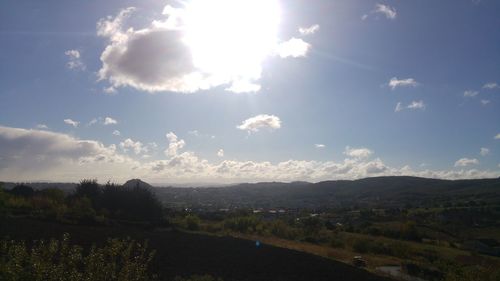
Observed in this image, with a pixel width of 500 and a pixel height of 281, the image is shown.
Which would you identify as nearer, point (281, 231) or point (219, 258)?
point (219, 258)

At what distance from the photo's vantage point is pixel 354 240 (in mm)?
37656

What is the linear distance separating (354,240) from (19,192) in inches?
1460

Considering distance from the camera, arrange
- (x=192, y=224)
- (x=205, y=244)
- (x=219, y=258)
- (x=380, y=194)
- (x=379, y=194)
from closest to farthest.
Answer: (x=219, y=258) → (x=205, y=244) → (x=192, y=224) → (x=380, y=194) → (x=379, y=194)

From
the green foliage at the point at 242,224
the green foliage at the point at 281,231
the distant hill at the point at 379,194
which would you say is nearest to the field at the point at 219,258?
the green foliage at the point at 281,231

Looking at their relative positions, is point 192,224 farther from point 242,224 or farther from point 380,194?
point 380,194

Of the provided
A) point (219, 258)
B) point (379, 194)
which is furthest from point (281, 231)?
point (379, 194)

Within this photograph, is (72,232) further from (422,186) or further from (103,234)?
(422,186)

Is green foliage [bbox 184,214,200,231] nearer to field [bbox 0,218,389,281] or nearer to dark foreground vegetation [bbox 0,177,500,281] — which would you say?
dark foreground vegetation [bbox 0,177,500,281]

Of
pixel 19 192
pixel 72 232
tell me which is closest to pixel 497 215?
pixel 19 192

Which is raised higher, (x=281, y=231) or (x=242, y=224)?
(x=242, y=224)

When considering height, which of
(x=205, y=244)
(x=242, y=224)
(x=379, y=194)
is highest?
(x=205, y=244)

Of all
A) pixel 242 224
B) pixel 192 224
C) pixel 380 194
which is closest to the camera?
pixel 192 224

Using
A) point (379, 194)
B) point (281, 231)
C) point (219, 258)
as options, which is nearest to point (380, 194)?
point (379, 194)

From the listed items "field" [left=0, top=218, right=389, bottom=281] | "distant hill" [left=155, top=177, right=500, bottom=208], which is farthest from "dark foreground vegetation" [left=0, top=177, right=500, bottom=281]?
"distant hill" [left=155, top=177, right=500, bottom=208]
